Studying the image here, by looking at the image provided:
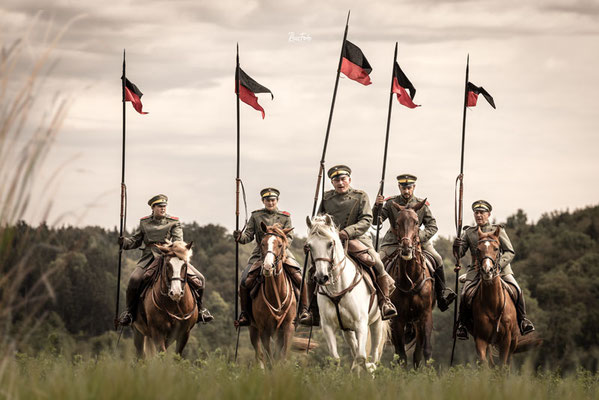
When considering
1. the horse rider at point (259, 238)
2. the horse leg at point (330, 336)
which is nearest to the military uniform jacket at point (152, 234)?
the horse rider at point (259, 238)

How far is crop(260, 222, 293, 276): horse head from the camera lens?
16328 mm

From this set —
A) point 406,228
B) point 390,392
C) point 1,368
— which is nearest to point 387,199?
point 406,228

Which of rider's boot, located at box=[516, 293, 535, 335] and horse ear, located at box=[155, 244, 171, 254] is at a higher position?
horse ear, located at box=[155, 244, 171, 254]

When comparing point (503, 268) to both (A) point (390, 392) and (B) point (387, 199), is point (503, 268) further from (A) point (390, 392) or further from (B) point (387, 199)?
(A) point (390, 392)

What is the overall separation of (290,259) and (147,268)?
9.60ft

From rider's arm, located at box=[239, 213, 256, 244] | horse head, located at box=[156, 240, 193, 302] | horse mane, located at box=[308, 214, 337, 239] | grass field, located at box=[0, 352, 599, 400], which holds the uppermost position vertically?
rider's arm, located at box=[239, 213, 256, 244]

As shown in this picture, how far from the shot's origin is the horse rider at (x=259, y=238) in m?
18.4

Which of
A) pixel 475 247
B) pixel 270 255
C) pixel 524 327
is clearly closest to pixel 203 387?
pixel 270 255

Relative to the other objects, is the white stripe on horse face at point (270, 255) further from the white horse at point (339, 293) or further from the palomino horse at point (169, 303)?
the palomino horse at point (169, 303)

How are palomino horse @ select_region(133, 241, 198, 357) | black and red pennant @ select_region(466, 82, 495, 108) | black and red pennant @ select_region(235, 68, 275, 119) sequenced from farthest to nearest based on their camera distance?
1. black and red pennant @ select_region(466, 82, 495, 108)
2. black and red pennant @ select_region(235, 68, 275, 119)
3. palomino horse @ select_region(133, 241, 198, 357)

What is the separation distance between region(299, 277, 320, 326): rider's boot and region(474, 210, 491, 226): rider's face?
386cm

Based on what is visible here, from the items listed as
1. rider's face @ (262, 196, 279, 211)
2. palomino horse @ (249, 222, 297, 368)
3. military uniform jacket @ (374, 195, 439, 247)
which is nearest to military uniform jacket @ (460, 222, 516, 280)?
military uniform jacket @ (374, 195, 439, 247)

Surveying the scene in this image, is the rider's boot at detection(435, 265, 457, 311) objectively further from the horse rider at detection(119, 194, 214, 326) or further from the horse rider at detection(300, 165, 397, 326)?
the horse rider at detection(119, 194, 214, 326)

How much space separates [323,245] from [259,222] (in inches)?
174
